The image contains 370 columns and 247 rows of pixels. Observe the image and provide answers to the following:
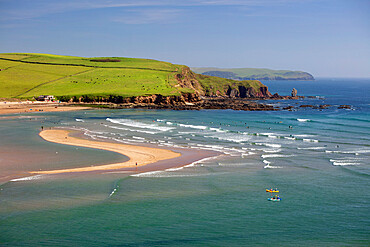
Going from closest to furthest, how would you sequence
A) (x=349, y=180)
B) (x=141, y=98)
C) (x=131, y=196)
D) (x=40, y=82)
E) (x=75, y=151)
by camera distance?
(x=131, y=196) → (x=349, y=180) → (x=75, y=151) → (x=141, y=98) → (x=40, y=82)

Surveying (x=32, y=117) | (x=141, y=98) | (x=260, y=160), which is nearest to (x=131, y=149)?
(x=260, y=160)

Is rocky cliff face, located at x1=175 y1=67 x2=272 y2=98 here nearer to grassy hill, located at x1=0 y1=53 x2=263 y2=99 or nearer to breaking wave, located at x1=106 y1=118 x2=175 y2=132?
grassy hill, located at x1=0 y1=53 x2=263 y2=99

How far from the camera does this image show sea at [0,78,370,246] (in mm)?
28891

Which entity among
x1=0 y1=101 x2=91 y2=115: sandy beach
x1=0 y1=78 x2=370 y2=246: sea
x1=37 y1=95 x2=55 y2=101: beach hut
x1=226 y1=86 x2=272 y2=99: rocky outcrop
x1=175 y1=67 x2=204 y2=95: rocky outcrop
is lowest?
x1=0 y1=78 x2=370 y2=246: sea

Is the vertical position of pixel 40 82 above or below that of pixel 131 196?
above

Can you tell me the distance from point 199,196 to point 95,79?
128813 mm

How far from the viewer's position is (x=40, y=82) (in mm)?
153375

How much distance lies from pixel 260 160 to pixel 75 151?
27420mm

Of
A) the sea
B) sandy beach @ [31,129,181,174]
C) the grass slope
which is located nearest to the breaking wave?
the sea

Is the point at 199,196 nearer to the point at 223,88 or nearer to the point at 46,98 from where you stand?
Result: the point at 46,98

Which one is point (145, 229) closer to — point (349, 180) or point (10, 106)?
point (349, 180)

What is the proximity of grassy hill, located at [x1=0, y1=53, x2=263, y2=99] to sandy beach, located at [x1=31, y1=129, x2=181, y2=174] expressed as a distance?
2585 inches

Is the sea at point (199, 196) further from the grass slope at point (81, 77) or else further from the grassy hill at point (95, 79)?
the grass slope at point (81, 77)

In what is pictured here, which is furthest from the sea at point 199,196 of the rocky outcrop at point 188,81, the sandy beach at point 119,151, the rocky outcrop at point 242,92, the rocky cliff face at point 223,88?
the rocky outcrop at point 242,92
